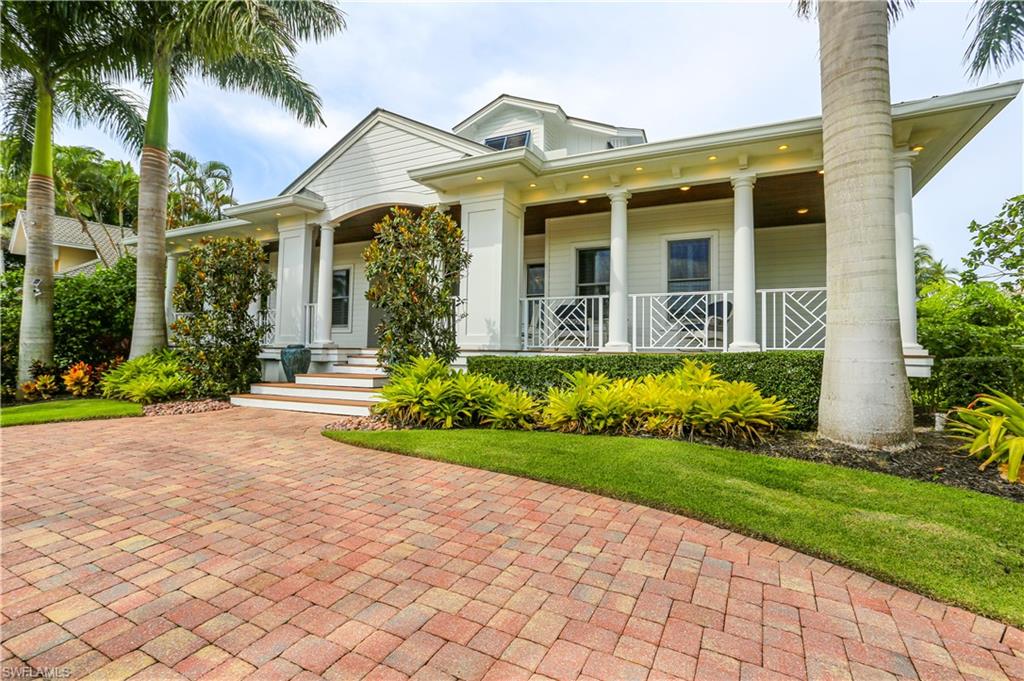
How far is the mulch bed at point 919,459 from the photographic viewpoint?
152 inches

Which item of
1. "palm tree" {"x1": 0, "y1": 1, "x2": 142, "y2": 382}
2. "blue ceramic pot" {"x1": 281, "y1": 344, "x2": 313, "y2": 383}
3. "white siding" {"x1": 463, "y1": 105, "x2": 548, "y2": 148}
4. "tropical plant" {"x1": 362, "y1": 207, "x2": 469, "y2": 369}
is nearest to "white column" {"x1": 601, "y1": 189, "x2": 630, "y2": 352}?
"tropical plant" {"x1": 362, "y1": 207, "x2": 469, "y2": 369}

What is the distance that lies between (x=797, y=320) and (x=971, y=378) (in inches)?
118

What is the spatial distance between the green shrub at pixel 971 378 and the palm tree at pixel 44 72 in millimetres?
15874

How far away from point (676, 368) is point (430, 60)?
26.1ft

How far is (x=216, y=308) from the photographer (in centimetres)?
884

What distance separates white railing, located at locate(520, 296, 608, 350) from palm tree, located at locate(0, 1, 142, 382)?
996cm

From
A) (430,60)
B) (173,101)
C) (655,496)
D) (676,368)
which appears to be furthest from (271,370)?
(655,496)

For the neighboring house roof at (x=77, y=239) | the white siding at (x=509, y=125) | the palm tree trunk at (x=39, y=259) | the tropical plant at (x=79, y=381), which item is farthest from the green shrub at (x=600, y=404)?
the neighboring house roof at (x=77, y=239)

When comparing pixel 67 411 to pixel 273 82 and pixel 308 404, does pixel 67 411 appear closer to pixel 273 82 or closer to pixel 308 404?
pixel 308 404

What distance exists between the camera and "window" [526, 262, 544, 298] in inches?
425

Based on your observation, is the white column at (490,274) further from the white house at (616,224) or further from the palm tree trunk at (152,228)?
the palm tree trunk at (152,228)

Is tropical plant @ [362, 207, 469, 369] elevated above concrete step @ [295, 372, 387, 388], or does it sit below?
above

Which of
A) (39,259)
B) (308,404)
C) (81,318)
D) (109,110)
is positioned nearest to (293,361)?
(308,404)

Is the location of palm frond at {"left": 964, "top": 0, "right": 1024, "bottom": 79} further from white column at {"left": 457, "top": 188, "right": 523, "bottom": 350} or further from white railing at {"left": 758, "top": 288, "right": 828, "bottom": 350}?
white column at {"left": 457, "top": 188, "right": 523, "bottom": 350}
